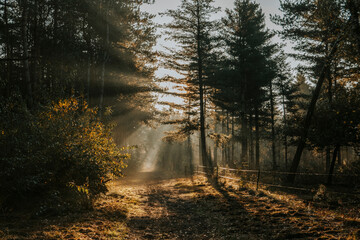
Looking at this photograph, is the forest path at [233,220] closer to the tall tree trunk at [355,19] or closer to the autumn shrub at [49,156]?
the autumn shrub at [49,156]

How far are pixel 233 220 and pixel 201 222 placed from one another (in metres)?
1.10

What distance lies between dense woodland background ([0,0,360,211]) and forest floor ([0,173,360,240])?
860 millimetres

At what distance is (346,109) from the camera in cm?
1357

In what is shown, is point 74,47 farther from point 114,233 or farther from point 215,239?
point 215,239

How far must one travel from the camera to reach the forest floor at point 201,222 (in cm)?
557

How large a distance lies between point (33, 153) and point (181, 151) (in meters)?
39.4

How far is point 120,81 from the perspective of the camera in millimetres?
20109

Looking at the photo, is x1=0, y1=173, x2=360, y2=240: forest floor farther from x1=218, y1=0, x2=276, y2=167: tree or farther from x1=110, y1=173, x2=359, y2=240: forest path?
x1=218, y1=0, x2=276, y2=167: tree

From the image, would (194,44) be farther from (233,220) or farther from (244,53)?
(233,220)

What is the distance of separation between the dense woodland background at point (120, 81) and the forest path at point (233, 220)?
86.2 inches

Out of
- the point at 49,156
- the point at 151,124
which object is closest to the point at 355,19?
the point at 49,156

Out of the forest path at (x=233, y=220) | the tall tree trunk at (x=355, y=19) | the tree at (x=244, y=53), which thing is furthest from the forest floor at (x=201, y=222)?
the tree at (x=244, y=53)

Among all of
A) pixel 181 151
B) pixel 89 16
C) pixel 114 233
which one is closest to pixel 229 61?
pixel 89 16

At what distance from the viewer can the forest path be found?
19.4 ft
